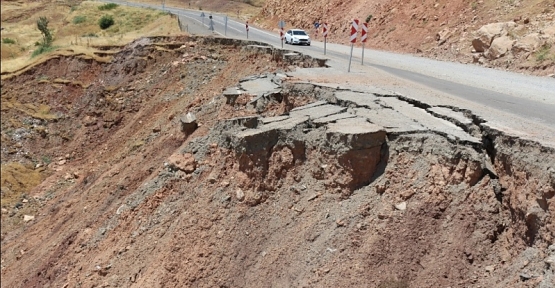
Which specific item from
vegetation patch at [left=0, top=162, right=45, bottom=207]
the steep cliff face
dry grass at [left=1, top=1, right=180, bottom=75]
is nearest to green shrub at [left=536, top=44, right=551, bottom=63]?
the steep cliff face

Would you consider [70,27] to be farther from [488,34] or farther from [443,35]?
[488,34]

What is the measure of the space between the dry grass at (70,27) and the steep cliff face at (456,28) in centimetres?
1164

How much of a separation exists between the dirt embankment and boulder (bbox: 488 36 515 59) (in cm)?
930

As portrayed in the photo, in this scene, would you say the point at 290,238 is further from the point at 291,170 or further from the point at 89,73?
the point at 89,73

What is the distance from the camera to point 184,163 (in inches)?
393

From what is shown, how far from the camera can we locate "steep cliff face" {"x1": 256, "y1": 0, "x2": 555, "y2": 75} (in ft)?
56.1

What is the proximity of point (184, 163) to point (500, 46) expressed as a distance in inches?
537


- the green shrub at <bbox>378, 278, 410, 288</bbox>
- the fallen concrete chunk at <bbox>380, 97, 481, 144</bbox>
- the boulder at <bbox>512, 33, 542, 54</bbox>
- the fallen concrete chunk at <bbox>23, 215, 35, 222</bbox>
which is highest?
the boulder at <bbox>512, 33, 542, 54</bbox>

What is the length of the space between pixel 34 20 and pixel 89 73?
12.0ft

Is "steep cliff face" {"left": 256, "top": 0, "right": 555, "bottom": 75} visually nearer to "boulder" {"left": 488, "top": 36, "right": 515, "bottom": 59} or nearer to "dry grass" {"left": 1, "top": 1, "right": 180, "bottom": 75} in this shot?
"boulder" {"left": 488, "top": 36, "right": 515, "bottom": 59}

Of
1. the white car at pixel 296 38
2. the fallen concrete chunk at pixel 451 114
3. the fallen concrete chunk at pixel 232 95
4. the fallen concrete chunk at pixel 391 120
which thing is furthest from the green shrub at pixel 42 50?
the fallen concrete chunk at pixel 451 114

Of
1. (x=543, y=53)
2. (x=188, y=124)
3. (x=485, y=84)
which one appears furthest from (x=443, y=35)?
(x=188, y=124)

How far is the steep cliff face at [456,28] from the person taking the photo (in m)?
17.1

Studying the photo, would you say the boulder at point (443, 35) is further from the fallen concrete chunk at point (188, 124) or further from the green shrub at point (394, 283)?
the green shrub at point (394, 283)
